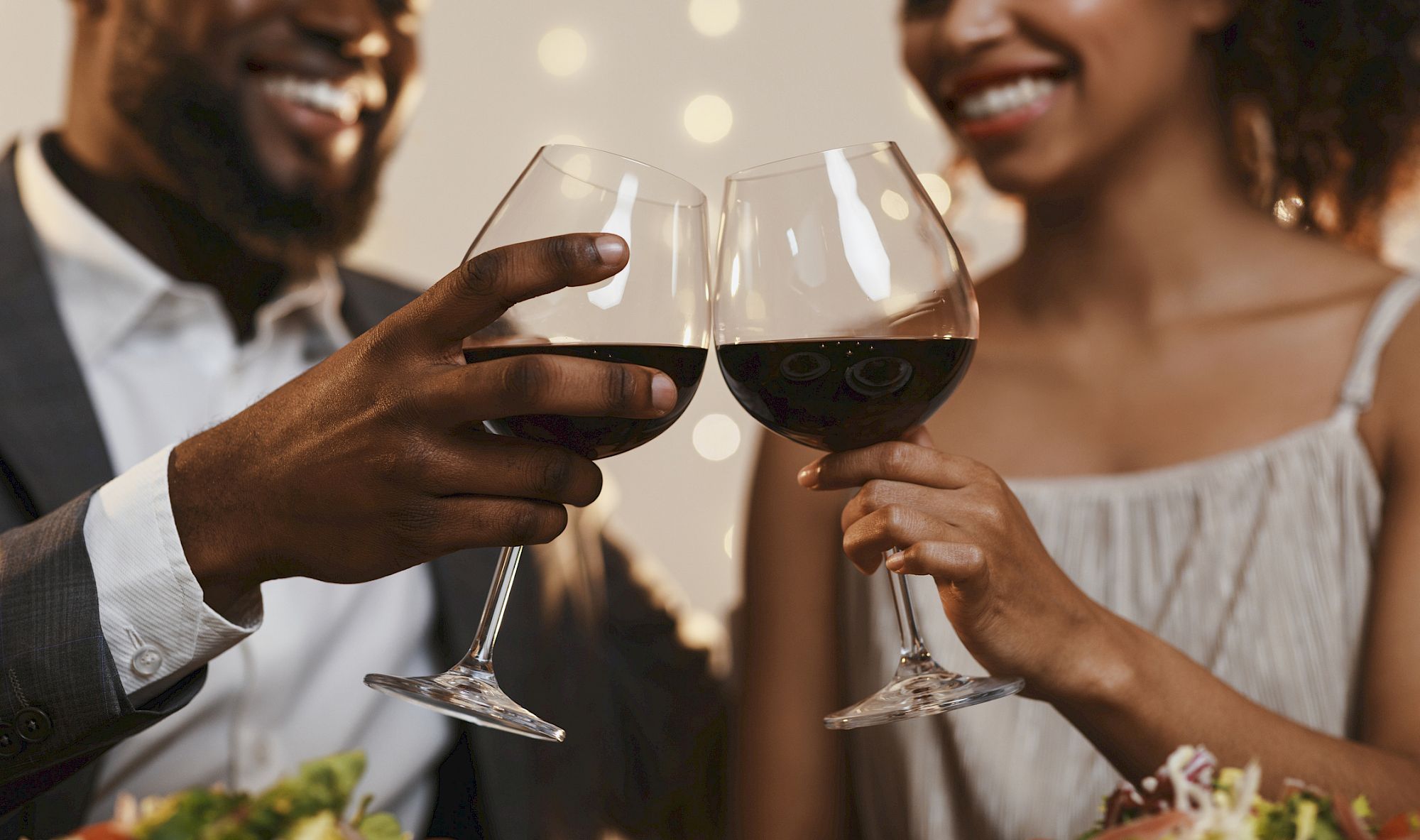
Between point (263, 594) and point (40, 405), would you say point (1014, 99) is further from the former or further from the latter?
point (40, 405)

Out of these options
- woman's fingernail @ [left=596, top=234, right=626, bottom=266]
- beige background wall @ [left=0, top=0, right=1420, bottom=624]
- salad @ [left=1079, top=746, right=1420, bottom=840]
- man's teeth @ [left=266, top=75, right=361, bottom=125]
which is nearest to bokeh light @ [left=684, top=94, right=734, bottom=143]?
beige background wall @ [left=0, top=0, right=1420, bottom=624]

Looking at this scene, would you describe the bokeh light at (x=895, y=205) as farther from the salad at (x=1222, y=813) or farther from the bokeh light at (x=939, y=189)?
the bokeh light at (x=939, y=189)

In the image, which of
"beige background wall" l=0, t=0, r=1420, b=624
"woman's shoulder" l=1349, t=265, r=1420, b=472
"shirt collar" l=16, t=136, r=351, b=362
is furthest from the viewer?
"beige background wall" l=0, t=0, r=1420, b=624

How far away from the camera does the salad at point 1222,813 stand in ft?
1.57

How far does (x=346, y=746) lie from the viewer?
1514mm

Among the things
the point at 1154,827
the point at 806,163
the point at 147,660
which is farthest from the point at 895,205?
the point at 147,660

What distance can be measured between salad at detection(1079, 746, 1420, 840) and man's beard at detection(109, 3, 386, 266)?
65.5 inches

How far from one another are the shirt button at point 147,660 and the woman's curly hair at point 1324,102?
1.33 metres

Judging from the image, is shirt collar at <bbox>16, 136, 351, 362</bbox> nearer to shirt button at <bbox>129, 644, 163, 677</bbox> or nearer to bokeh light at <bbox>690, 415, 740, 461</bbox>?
bokeh light at <bbox>690, 415, 740, 461</bbox>

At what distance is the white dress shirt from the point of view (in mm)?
1453

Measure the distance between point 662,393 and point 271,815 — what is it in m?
0.29

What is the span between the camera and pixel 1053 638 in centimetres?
75

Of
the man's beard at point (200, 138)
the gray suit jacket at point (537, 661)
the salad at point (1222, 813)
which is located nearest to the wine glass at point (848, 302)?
the salad at point (1222, 813)

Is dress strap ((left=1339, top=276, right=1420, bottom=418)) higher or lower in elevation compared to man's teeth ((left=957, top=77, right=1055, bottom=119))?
lower
